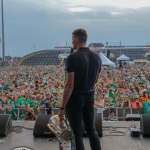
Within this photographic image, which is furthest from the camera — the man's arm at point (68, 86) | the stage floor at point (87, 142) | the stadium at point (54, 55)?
the stadium at point (54, 55)

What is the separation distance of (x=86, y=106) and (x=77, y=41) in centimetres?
88

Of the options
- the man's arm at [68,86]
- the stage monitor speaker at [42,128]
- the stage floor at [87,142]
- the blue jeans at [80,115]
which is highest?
the man's arm at [68,86]

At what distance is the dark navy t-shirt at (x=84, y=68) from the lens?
15.1 feet

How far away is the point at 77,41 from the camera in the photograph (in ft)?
15.4

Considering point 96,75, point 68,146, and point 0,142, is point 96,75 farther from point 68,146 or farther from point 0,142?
point 0,142

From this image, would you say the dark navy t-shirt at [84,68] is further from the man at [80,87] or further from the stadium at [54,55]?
the stadium at [54,55]

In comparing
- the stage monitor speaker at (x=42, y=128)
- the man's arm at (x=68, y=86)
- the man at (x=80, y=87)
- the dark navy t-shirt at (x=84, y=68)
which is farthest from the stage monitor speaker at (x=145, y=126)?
the man's arm at (x=68, y=86)

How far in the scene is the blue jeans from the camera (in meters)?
4.75

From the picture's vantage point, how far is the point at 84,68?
4.67 metres

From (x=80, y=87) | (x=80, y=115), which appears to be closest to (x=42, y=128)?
(x=80, y=115)

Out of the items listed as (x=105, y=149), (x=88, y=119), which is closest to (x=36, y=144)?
(x=105, y=149)

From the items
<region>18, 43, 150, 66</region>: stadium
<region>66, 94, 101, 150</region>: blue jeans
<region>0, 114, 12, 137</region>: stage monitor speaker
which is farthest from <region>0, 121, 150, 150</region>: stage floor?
<region>18, 43, 150, 66</region>: stadium

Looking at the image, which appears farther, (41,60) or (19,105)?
(41,60)

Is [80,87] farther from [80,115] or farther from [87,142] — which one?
[87,142]
